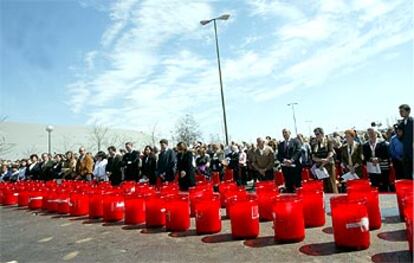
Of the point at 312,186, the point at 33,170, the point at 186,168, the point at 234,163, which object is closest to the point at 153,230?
the point at 312,186

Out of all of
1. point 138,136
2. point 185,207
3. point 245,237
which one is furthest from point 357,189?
point 138,136

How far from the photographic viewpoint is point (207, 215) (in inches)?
283

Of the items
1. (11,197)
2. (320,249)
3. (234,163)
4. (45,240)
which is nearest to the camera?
(320,249)

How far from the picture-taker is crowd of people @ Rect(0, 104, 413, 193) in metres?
10.6

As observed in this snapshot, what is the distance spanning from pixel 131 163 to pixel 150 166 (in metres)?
0.91

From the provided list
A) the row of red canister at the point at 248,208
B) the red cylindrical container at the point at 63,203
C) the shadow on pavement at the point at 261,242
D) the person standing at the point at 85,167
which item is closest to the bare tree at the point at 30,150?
the person standing at the point at 85,167

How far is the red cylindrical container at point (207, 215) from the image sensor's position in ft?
23.5

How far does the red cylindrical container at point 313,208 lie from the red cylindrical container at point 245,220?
1.01 metres

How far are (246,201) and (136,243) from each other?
78.0 inches

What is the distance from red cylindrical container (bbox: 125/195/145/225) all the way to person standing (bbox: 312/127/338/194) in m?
5.21

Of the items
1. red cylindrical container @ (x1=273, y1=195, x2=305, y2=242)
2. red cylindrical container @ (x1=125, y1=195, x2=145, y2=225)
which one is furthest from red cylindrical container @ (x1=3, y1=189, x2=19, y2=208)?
red cylindrical container @ (x1=273, y1=195, x2=305, y2=242)

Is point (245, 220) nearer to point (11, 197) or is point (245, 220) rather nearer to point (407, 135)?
point (407, 135)

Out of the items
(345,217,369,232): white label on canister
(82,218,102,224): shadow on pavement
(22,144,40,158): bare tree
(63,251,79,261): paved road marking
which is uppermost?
(22,144,40,158): bare tree

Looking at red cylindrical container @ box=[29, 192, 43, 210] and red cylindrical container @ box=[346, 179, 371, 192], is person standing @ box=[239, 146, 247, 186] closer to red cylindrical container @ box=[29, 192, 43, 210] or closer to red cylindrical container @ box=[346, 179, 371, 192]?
red cylindrical container @ box=[29, 192, 43, 210]
